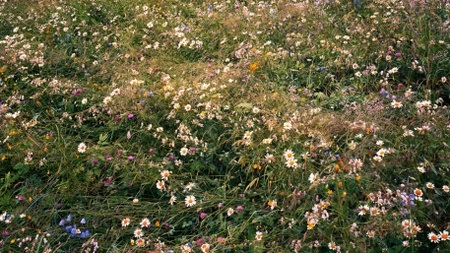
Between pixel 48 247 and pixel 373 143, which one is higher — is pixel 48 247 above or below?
below

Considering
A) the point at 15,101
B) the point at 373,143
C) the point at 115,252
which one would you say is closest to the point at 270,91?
the point at 373,143

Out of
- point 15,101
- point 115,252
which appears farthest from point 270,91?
point 15,101

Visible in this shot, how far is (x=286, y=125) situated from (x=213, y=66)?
1085 mm

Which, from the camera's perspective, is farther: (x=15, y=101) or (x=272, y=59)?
(x=272, y=59)

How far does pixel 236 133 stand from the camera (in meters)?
2.77

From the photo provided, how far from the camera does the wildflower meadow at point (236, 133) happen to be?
2248 millimetres

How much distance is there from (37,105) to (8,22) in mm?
1695

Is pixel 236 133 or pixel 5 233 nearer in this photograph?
pixel 5 233

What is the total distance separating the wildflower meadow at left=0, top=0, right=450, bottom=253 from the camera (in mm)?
2248

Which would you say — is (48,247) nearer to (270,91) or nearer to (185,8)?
(270,91)

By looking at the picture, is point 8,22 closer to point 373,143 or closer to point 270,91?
point 270,91

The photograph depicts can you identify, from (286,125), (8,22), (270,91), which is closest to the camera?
(286,125)

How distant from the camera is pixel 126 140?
296cm

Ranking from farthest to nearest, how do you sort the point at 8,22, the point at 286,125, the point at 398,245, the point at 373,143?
1. the point at 8,22
2. the point at 286,125
3. the point at 373,143
4. the point at 398,245
